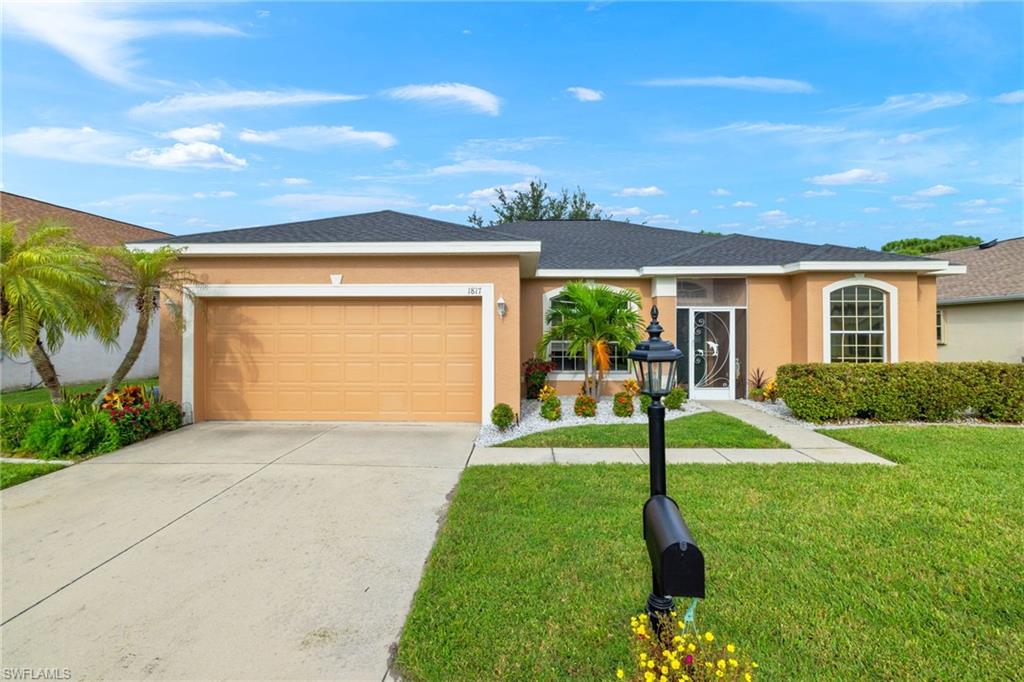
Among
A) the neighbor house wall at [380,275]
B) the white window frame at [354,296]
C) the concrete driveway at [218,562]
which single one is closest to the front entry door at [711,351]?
the neighbor house wall at [380,275]

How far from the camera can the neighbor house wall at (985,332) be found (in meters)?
14.2

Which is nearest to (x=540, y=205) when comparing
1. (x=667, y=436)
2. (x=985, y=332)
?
(x=985, y=332)

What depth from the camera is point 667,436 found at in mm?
7488

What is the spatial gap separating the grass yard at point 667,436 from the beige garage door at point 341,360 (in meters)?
1.76

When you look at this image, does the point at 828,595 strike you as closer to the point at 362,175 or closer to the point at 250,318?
the point at 250,318

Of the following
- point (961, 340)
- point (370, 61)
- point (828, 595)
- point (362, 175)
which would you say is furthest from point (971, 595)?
point (961, 340)

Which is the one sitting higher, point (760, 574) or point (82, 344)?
point (82, 344)

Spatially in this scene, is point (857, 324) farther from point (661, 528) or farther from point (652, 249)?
point (661, 528)

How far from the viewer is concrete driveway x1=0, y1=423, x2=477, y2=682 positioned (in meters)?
A: 2.65

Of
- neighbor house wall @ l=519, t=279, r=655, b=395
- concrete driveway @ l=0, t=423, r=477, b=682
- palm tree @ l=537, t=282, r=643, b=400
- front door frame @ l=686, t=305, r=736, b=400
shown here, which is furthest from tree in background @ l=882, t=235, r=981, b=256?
concrete driveway @ l=0, t=423, r=477, b=682

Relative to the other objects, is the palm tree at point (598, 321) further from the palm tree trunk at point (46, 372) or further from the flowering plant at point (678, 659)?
the palm tree trunk at point (46, 372)

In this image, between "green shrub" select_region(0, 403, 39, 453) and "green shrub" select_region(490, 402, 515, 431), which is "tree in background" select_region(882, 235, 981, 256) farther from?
"green shrub" select_region(0, 403, 39, 453)

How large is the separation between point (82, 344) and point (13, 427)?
9690 mm

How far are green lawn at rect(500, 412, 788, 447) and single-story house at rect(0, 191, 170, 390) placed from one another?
1248 cm
